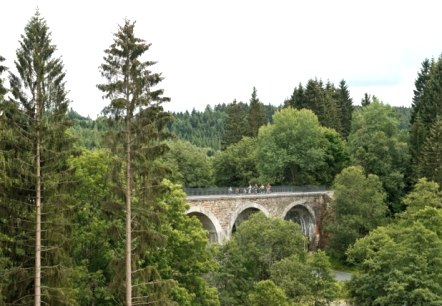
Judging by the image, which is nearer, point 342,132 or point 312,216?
point 312,216

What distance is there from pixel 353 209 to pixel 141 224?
116ft

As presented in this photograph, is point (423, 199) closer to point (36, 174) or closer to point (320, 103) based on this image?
point (320, 103)

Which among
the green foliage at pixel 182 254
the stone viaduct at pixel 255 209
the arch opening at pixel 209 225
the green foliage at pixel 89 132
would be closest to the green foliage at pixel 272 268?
the green foliage at pixel 182 254

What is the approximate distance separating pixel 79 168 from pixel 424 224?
23337 millimetres

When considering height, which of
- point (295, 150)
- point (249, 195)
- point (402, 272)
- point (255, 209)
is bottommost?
point (402, 272)

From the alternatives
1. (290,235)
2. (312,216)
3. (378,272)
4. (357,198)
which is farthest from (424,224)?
(312,216)

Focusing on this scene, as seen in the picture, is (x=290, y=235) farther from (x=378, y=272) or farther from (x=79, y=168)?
(x=79, y=168)

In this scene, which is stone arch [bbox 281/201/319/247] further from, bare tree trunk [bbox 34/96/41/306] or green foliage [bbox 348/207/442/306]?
bare tree trunk [bbox 34/96/41/306]

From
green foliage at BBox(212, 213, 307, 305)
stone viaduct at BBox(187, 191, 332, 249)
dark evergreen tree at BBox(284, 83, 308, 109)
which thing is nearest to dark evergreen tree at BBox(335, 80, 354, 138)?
dark evergreen tree at BBox(284, 83, 308, 109)

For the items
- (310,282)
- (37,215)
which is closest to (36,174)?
(37,215)

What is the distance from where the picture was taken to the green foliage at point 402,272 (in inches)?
1314

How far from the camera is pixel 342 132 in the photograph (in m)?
78.8

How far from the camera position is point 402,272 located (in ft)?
111

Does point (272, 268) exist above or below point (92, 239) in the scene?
below
